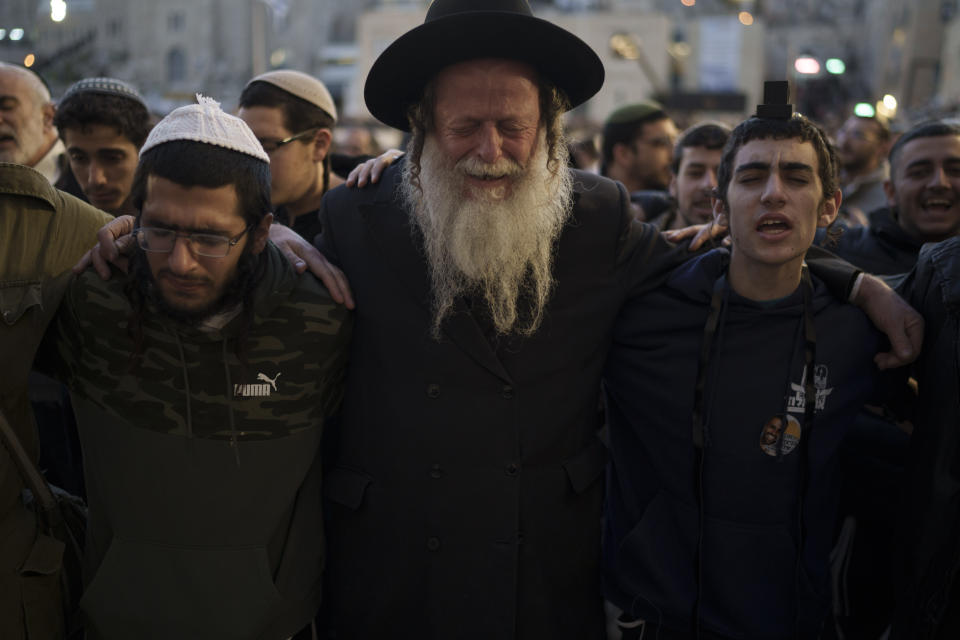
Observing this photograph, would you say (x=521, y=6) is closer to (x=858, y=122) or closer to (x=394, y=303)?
(x=394, y=303)

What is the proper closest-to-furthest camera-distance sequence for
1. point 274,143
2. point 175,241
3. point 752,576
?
point 175,241, point 752,576, point 274,143

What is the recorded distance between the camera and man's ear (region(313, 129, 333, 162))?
13.6 ft

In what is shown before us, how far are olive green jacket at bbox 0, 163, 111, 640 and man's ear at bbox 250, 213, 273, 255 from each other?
0.61m

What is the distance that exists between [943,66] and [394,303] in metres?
34.9

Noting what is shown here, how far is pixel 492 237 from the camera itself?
2.77 meters

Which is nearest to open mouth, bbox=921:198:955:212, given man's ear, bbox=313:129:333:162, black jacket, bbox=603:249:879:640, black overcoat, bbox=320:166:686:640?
black jacket, bbox=603:249:879:640

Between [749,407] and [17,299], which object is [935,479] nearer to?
[749,407]

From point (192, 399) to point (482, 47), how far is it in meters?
1.42

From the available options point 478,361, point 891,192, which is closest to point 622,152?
point 891,192

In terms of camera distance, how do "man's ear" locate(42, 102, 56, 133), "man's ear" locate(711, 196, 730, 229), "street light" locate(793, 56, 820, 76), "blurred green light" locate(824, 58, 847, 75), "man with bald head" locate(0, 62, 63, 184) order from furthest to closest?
"blurred green light" locate(824, 58, 847, 75), "street light" locate(793, 56, 820, 76), "man's ear" locate(42, 102, 56, 133), "man with bald head" locate(0, 62, 63, 184), "man's ear" locate(711, 196, 730, 229)

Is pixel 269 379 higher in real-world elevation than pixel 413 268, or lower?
lower

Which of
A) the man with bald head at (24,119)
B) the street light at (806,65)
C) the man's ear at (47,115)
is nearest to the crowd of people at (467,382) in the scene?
the man with bald head at (24,119)

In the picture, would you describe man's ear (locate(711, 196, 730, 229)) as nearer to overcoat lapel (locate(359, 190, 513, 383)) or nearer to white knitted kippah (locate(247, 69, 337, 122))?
overcoat lapel (locate(359, 190, 513, 383))

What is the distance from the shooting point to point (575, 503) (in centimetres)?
279
